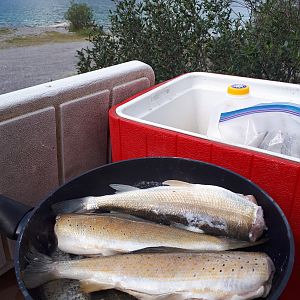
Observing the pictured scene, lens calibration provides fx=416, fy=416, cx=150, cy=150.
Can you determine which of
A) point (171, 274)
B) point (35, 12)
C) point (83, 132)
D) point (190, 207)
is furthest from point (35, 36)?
point (171, 274)

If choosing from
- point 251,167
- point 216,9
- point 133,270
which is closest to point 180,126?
point 251,167

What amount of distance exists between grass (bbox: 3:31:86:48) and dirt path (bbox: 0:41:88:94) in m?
0.83

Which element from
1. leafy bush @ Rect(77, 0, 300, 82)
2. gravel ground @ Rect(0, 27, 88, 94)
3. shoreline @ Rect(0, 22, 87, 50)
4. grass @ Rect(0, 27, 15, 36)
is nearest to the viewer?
leafy bush @ Rect(77, 0, 300, 82)

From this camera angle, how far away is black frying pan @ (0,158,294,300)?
1.27 meters

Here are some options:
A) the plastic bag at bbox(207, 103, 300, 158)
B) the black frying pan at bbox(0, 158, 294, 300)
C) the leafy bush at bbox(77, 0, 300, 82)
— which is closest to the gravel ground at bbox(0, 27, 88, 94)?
the leafy bush at bbox(77, 0, 300, 82)

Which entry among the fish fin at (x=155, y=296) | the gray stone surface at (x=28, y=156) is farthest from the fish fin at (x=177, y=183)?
the gray stone surface at (x=28, y=156)

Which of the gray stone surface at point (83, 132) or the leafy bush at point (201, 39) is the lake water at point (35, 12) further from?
the gray stone surface at point (83, 132)

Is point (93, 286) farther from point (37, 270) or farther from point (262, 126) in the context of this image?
point (262, 126)

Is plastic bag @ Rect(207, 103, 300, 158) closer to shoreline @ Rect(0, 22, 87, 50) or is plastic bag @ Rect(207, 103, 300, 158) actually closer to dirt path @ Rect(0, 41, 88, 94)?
dirt path @ Rect(0, 41, 88, 94)

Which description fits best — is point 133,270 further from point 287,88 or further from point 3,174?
point 287,88

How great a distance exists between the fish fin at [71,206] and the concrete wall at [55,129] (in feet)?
1.93

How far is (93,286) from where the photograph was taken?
4.05ft

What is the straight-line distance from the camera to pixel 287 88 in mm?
2455

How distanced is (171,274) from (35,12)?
1216 inches
